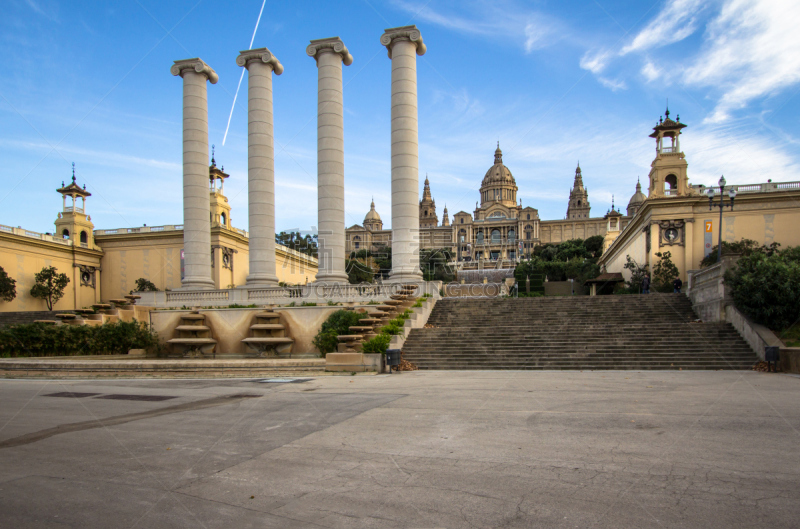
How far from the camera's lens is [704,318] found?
24.8 meters

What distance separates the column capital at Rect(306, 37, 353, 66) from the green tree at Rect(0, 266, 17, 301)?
36.6m

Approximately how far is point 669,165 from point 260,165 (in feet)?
116

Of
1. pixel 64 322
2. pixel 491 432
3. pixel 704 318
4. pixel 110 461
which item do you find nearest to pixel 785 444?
pixel 491 432

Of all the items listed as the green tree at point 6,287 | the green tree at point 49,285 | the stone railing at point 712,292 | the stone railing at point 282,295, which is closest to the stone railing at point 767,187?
the stone railing at point 712,292

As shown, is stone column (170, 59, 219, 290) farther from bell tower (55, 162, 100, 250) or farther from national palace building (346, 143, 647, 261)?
national palace building (346, 143, 647, 261)

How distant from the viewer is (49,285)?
49.3 metres

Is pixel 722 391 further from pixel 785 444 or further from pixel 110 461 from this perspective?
pixel 110 461

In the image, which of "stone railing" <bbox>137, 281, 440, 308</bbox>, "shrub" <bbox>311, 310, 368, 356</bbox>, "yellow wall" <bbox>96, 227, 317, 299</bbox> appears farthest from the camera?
"yellow wall" <bbox>96, 227, 317, 299</bbox>

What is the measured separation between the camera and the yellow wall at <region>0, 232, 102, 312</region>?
47.8m

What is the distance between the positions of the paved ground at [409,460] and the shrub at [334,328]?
11.5 meters

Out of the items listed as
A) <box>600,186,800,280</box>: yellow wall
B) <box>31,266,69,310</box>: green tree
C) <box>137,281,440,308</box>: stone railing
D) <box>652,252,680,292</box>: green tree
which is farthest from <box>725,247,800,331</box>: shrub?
<box>31,266,69,310</box>: green tree

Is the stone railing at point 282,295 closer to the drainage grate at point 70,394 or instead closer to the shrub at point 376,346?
the shrub at point 376,346

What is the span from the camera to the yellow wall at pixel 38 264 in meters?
47.8

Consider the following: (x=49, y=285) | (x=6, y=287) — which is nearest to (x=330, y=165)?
(x=6, y=287)
